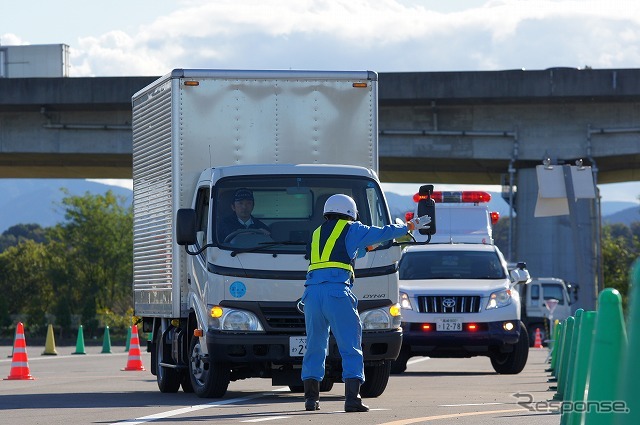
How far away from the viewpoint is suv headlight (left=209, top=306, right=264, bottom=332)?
14.2 metres

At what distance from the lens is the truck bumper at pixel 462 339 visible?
69.7 feet

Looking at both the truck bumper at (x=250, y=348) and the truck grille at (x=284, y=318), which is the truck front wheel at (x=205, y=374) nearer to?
the truck bumper at (x=250, y=348)

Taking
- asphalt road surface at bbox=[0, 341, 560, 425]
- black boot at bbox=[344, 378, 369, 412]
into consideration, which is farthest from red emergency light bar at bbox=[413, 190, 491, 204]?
black boot at bbox=[344, 378, 369, 412]

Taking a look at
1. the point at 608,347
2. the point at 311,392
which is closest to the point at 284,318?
the point at 311,392

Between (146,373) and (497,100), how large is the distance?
21.5 m

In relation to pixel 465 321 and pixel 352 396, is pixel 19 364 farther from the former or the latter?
pixel 352 396

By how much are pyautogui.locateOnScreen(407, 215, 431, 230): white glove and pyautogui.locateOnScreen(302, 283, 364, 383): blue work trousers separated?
92cm

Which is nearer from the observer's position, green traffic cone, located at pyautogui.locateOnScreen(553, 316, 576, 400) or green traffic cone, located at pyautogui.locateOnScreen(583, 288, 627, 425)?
green traffic cone, located at pyautogui.locateOnScreen(583, 288, 627, 425)

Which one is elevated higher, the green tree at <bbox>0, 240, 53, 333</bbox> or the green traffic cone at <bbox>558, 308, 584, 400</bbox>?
the green tree at <bbox>0, 240, 53, 333</bbox>

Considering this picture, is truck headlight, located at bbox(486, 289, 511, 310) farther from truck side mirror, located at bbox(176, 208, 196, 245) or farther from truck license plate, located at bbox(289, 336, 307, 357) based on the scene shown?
truck side mirror, located at bbox(176, 208, 196, 245)

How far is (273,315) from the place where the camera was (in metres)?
14.3

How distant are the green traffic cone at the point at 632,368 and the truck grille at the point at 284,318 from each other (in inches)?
344

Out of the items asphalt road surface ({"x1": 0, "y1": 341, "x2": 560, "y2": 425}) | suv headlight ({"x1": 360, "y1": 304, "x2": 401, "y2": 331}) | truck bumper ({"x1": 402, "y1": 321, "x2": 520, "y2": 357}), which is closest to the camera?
asphalt road surface ({"x1": 0, "y1": 341, "x2": 560, "y2": 425})

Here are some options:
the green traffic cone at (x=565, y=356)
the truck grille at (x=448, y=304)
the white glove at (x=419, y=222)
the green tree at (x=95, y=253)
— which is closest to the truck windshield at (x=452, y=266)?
the truck grille at (x=448, y=304)
